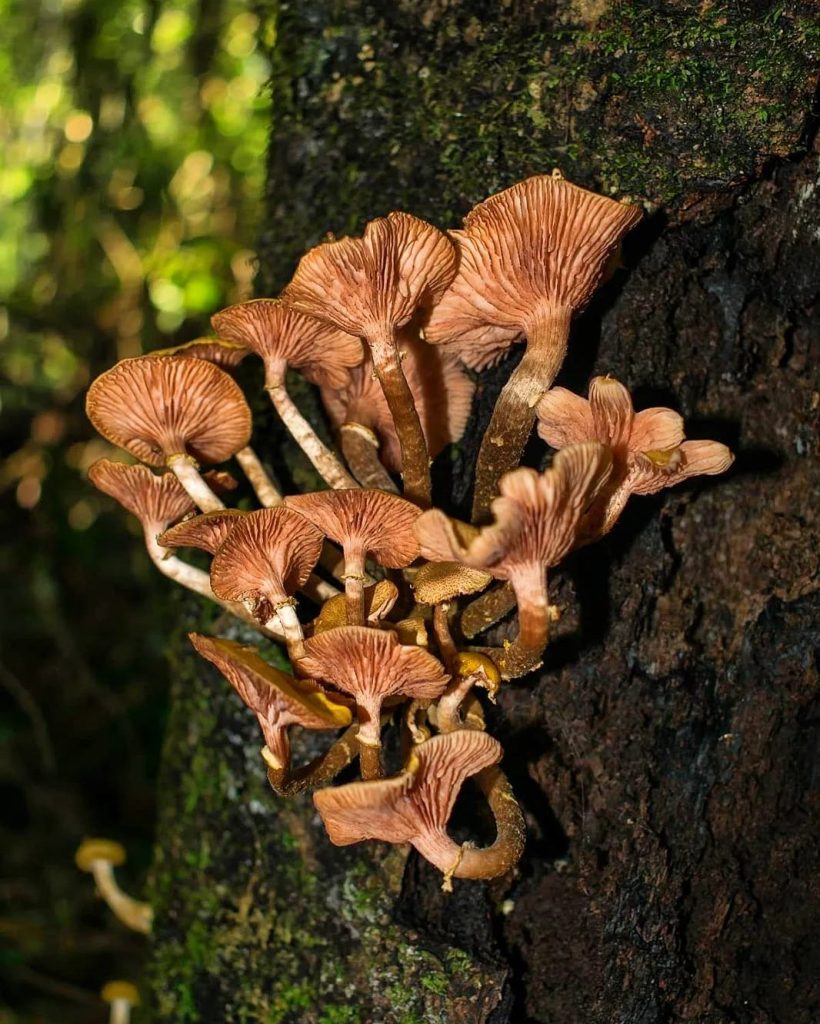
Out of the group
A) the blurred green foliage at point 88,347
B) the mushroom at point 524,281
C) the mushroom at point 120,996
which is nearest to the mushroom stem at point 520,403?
the mushroom at point 524,281

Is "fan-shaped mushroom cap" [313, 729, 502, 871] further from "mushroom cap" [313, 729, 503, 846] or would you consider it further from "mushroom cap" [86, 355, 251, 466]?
"mushroom cap" [86, 355, 251, 466]

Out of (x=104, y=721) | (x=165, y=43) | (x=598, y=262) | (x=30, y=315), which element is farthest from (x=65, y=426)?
(x=598, y=262)

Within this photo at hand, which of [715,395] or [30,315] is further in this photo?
[30,315]

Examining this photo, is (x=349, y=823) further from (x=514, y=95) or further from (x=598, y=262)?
(x=514, y=95)

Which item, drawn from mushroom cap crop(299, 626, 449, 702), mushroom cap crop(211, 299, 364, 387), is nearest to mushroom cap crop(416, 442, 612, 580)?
mushroom cap crop(299, 626, 449, 702)

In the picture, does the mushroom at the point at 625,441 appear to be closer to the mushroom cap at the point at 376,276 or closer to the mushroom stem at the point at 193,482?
the mushroom cap at the point at 376,276

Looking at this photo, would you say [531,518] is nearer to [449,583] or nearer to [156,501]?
[449,583]
